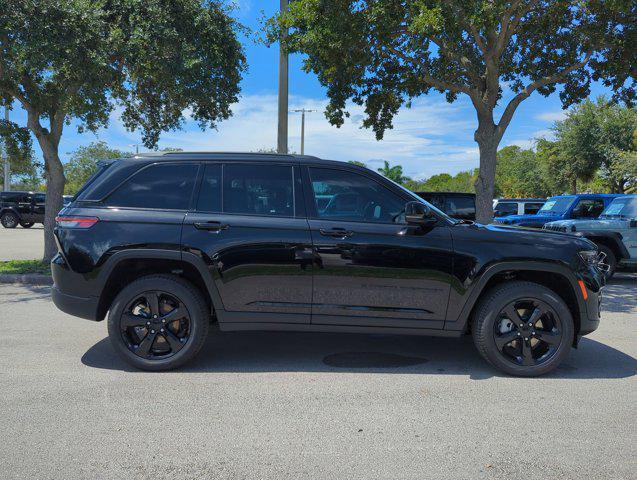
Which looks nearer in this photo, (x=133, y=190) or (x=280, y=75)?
(x=133, y=190)

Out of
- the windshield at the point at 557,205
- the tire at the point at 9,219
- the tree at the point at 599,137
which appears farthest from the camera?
the tree at the point at 599,137

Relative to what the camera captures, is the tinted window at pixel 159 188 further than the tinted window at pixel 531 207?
No

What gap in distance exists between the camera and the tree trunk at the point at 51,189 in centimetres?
1080

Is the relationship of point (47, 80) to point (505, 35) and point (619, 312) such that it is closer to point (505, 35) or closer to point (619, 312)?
point (505, 35)

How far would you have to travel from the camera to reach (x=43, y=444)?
10.5 feet

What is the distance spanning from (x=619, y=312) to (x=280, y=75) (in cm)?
754

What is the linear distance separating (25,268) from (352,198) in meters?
8.32

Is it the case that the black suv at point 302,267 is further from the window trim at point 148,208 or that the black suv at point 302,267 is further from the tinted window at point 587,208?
the tinted window at point 587,208

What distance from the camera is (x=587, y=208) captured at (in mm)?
13844

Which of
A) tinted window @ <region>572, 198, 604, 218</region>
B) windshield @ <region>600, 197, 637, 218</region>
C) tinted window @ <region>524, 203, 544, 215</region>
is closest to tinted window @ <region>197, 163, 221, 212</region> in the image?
windshield @ <region>600, 197, 637, 218</region>

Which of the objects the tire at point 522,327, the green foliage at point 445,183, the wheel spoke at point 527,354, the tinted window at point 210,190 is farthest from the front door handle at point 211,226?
the green foliage at point 445,183

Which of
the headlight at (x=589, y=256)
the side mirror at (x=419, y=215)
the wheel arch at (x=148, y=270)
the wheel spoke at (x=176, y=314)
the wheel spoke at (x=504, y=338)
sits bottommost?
the wheel spoke at (x=504, y=338)

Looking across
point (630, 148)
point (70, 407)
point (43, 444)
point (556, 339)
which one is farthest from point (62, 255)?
point (630, 148)

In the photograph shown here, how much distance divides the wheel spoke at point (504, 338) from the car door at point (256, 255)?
5.55ft
